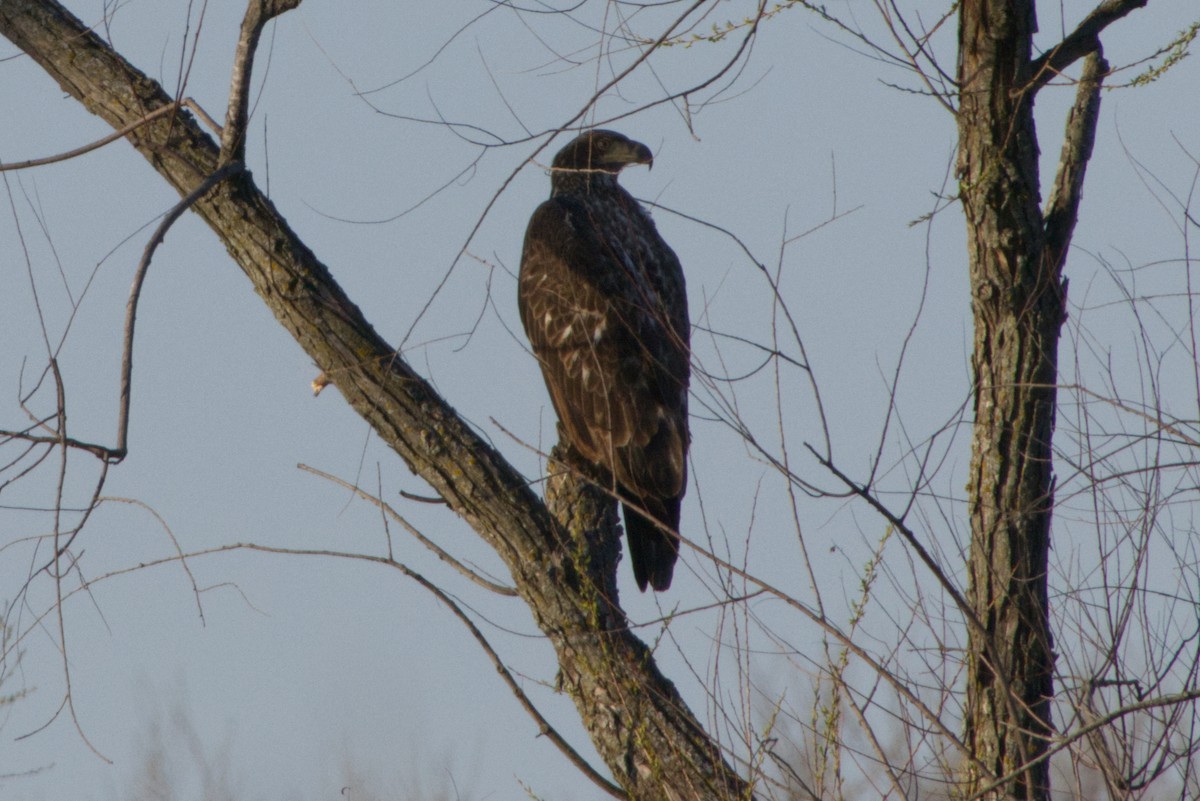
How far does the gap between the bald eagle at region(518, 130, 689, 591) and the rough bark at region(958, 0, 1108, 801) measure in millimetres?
1411

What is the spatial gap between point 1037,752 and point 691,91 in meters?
1.95

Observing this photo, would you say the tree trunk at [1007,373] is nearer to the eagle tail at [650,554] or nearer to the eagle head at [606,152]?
the eagle tail at [650,554]

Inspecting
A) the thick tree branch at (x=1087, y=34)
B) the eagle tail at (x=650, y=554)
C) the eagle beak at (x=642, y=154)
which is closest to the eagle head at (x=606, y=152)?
the eagle beak at (x=642, y=154)

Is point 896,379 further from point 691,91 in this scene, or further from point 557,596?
point 557,596

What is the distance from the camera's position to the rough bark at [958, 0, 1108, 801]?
149 inches

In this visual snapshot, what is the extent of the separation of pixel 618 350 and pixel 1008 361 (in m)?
1.86

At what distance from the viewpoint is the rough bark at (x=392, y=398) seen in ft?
13.3

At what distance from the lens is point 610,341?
5469 millimetres

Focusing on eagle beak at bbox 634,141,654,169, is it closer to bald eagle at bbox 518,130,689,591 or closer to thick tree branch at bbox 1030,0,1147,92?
bald eagle at bbox 518,130,689,591

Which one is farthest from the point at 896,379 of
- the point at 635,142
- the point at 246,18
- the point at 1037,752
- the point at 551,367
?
the point at 635,142

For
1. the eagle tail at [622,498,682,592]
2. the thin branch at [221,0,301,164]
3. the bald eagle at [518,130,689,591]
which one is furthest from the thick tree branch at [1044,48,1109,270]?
the thin branch at [221,0,301,164]

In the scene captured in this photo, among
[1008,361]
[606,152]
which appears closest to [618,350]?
[606,152]

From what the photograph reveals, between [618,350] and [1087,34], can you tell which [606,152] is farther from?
[1087,34]

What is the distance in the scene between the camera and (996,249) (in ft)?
12.7
